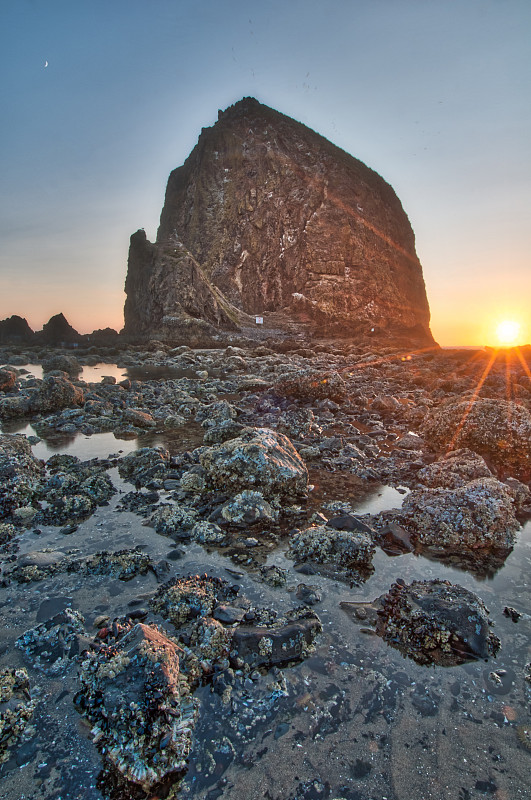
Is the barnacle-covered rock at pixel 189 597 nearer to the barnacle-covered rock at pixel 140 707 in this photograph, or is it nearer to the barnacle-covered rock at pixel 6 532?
the barnacle-covered rock at pixel 140 707

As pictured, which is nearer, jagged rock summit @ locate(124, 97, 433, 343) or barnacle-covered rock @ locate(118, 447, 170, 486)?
barnacle-covered rock @ locate(118, 447, 170, 486)

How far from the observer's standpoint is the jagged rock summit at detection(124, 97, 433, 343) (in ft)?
262

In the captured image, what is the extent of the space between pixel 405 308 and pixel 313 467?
9694cm

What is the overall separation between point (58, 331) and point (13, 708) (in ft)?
180

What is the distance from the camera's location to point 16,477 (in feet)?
19.6

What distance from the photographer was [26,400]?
12.4 metres

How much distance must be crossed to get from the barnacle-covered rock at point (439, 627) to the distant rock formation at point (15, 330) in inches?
2263

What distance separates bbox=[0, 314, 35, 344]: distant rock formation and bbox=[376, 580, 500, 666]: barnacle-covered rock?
5748 cm

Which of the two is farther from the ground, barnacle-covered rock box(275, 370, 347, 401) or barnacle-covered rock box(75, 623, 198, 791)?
barnacle-covered rock box(275, 370, 347, 401)

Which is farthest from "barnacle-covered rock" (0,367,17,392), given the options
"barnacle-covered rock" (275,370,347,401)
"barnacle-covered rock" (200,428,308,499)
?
"barnacle-covered rock" (200,428,308,499)

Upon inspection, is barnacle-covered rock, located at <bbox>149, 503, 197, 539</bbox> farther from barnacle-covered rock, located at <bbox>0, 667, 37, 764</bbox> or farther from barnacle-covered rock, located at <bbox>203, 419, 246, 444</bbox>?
barnacle-covered rock, located at <bbox>203, 419, 246, 444</bbox>

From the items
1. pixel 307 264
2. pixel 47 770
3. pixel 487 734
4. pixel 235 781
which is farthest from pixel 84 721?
pixel 307 264

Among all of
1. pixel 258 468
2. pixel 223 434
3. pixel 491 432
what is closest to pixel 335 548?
pixel 258 468

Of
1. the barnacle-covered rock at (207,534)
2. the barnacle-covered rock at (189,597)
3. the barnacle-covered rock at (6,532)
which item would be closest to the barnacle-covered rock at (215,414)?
the barnacle-covered rock at (207,534)
